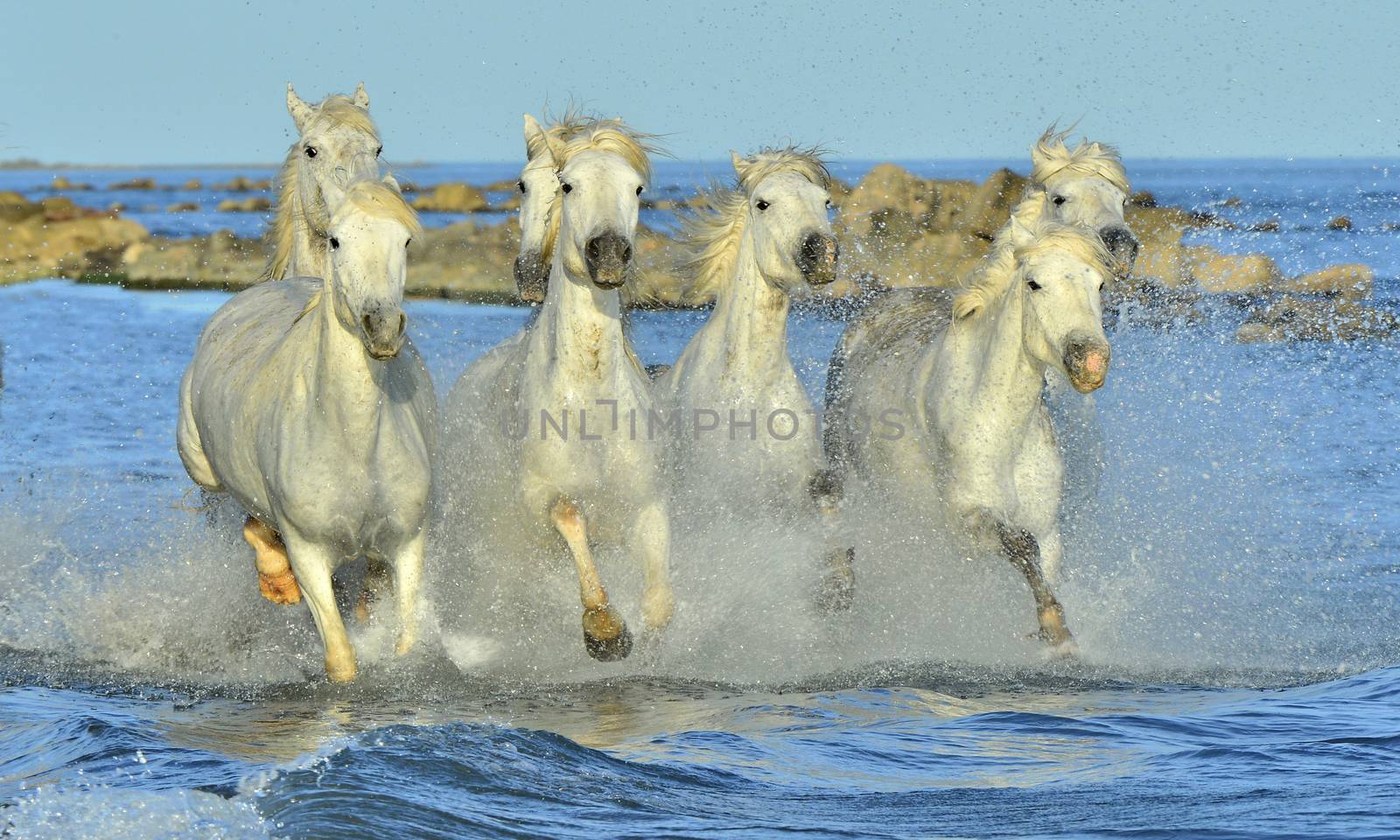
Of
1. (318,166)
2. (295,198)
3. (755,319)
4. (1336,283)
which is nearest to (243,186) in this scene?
(1336,283)

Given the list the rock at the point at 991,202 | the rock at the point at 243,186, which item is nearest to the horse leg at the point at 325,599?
the rock at the point at 991,202

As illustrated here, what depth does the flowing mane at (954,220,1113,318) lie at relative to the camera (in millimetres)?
6344

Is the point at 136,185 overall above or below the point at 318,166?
above

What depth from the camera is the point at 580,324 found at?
614 centimetres

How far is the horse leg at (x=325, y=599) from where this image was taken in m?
6.00

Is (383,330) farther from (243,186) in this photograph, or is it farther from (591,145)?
(243,186)

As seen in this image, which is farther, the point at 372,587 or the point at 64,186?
the point at 64,186

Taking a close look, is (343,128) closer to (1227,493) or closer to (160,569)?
(160,569)

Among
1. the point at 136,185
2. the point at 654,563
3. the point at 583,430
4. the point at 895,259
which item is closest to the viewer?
the point at 583,430

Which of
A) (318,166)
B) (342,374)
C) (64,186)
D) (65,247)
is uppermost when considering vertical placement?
(64,186)

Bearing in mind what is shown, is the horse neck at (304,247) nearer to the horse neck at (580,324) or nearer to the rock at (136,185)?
the horse neck at (580,324)

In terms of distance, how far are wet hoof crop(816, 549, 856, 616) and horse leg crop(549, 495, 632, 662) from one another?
3.59ft

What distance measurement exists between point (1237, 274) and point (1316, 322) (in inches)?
206

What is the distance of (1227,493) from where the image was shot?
9516 millimetres
